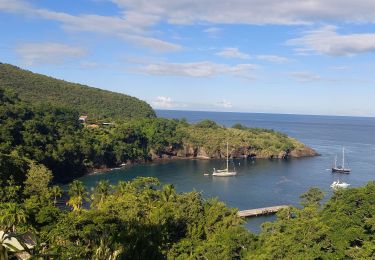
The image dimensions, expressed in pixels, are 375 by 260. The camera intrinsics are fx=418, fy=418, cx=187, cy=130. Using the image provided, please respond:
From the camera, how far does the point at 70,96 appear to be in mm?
135750

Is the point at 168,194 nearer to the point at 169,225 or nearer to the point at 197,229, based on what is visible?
the point at 169,225

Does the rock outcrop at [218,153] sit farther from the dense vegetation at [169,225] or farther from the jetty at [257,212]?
the jetty at [257,212]

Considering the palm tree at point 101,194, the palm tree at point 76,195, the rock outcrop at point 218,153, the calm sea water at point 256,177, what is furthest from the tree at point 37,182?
the rock outcrop at point 218,153

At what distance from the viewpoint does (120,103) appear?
15212cm

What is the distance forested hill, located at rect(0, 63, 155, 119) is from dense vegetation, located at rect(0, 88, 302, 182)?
1065 inches

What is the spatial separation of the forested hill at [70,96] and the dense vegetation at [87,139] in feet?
88.8

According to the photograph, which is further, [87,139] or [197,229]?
[87,139]

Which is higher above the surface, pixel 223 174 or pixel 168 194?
pixel 168 194

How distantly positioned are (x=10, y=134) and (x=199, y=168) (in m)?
36.3

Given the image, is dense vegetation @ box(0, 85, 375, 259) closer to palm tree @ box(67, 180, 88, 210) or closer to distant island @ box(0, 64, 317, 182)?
palm tree @ box(67, 180, 88, 210)

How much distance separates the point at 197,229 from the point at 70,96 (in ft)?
376

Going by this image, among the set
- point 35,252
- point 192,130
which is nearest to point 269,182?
point 192,130

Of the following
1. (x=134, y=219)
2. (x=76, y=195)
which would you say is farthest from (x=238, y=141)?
(x=134, y=219)

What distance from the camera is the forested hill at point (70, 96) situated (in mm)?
119375
